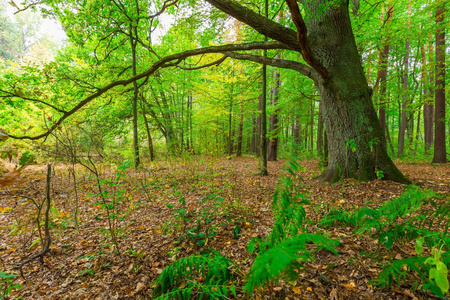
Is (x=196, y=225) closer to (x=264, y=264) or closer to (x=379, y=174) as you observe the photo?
(x=264, y=264)

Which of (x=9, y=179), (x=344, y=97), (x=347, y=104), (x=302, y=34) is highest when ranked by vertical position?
(x=302, y=34)

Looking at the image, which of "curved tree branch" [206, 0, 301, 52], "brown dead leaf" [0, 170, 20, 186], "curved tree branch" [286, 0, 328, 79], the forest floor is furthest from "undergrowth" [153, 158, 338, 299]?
"curved tree branch" [206, 0, 301, 52]

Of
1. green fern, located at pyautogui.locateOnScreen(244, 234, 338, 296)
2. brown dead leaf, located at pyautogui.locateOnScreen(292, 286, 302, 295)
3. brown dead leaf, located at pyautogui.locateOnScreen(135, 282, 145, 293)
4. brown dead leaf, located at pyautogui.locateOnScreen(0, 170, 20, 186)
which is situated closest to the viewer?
green fern, located at pyautogui.locateOnScreen(244, 234, 338, 296)

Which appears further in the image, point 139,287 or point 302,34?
point 302,34

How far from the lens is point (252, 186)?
16.2 ft

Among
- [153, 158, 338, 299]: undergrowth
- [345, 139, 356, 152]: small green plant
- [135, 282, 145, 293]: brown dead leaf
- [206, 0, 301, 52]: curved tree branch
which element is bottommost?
[135, 282, 145, 293]: brown dead leaf

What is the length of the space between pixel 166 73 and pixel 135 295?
9182mm

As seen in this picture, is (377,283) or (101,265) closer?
(377,283)

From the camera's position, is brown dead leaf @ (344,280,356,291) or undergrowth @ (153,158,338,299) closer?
undergrowth @ (153,158,338,299)

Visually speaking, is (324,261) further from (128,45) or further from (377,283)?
(128,45)

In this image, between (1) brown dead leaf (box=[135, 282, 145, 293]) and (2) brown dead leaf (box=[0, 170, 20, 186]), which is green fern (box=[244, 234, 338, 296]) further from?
(2) brown dead leaf (box=[0, 170, 20, 186])

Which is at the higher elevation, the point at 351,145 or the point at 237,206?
the point at 351,145

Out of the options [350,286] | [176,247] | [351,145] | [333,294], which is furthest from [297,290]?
[351,145]

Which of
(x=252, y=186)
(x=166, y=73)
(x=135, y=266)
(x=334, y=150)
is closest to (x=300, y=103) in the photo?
(x=334, y=150)
